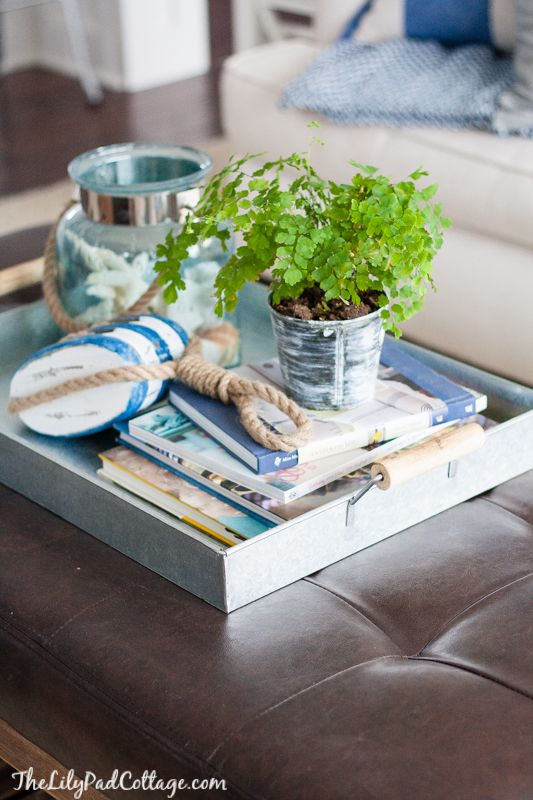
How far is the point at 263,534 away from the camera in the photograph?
84cm

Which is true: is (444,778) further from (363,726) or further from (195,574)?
(195,574)

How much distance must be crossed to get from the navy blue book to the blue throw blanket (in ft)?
2.79

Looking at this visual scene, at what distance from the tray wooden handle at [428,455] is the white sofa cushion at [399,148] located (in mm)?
775

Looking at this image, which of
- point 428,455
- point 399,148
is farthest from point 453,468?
point 399,148

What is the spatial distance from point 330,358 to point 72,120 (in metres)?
2.72

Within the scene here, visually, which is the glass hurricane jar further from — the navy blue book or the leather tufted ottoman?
the leather tufted ottoman

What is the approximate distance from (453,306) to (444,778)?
115cm

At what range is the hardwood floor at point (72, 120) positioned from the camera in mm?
3096

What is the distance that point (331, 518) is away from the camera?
0.89m

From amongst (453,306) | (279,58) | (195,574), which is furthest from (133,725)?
(279,58)

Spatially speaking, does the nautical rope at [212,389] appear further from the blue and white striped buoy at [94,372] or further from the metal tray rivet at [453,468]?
the metal tray rivet at [453,468]

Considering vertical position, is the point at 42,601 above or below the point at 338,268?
below

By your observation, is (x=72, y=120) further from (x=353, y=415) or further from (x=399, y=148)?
(x=353, y=415)

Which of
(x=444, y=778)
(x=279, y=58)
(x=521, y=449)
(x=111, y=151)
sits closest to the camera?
(x=444, y=778)
